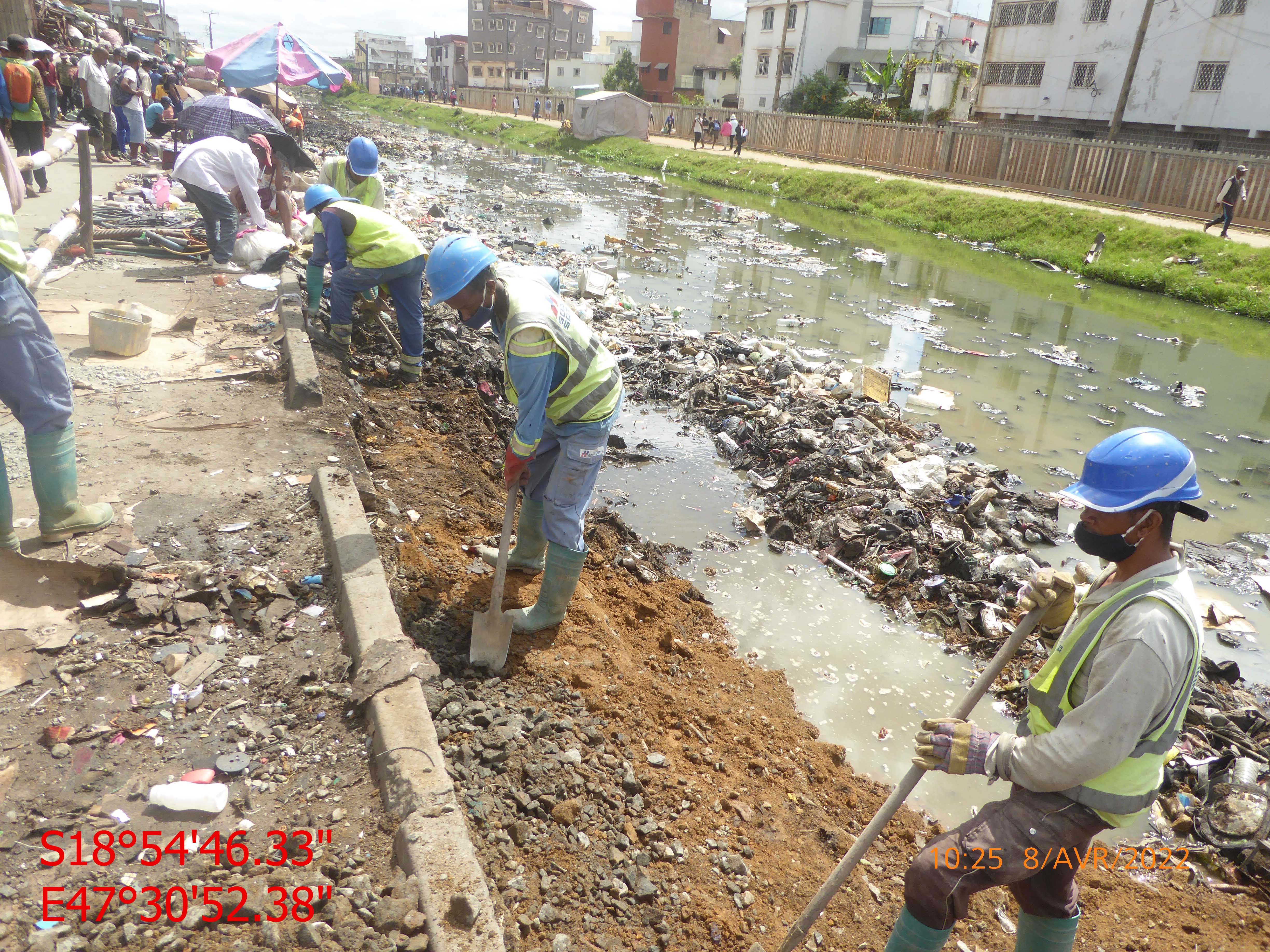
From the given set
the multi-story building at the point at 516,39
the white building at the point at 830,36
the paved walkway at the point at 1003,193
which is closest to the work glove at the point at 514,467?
the paved walkway at the point at 1003,193

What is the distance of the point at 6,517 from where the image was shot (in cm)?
318

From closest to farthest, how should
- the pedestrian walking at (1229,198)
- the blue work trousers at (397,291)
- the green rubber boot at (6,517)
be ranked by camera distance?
1. the green rubber boot at (6,517)
2. the blue work trousers at (397,291)
3. the pedestrian walking at (1229,198)

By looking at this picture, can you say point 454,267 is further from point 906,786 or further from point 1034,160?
point 1034,160

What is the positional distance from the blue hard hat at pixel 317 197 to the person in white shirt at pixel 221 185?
211 centimetres

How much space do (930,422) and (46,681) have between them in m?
7.03

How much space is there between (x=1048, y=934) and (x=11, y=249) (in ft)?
14.6

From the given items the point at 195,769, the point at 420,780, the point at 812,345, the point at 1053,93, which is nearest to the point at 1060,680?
the point at 420,780

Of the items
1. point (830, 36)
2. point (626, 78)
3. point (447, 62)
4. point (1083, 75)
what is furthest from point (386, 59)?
point (1083, 75)

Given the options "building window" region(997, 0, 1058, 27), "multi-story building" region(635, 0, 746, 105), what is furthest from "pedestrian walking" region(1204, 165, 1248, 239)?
"multi-story building" region(635, 0, 746, 105)

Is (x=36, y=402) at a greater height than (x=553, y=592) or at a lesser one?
greater

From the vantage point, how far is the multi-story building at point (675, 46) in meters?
51.5

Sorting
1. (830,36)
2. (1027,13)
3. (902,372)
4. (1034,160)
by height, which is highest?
(830,36)

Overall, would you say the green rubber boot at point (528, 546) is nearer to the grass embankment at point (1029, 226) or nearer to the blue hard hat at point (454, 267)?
the blue hard hat at point (454, 267)

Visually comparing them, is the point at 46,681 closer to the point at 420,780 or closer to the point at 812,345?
the point at 420,780
